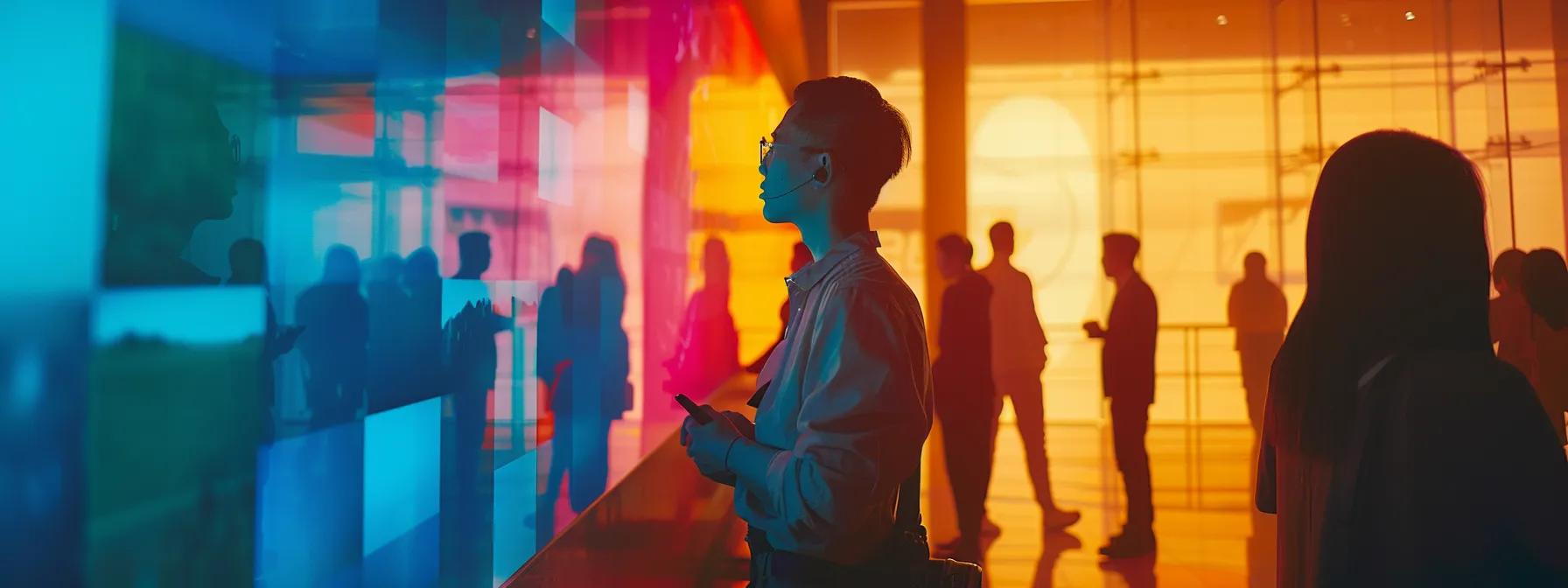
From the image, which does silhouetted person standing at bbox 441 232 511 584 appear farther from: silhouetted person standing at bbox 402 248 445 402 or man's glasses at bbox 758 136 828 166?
man's glasses at bbox 758 136 828 166

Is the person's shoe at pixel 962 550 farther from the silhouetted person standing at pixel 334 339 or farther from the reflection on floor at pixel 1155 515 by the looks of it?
the silhouetted person standing at pixel 334 339

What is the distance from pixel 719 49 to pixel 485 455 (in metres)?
2.87

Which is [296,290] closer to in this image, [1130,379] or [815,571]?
[815,571]

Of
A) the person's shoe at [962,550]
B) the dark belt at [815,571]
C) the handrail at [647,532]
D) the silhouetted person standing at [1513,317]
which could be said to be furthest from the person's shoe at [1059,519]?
the dark belt at [815,571]

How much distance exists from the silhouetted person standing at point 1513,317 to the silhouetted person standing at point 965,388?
7.20 ft

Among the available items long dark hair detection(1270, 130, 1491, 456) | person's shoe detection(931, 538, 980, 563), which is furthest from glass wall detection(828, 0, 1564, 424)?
long dark hair detection(1270, 130, 1491, 456)

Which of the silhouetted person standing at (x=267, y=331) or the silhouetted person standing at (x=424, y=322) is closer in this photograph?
the silhouetted person standing at (x=267, y=331)

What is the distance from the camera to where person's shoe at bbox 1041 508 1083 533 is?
189 inches

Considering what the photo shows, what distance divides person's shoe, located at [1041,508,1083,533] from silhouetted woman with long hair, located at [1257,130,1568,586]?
3879 mm

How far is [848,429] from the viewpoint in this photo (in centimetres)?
95

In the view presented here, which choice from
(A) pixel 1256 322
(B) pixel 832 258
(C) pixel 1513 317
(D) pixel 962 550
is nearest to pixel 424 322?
(B) pixel 832 258

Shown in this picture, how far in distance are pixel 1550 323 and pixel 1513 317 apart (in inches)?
11.1

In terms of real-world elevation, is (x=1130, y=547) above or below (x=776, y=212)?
below

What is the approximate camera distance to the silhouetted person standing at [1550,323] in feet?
11.9
